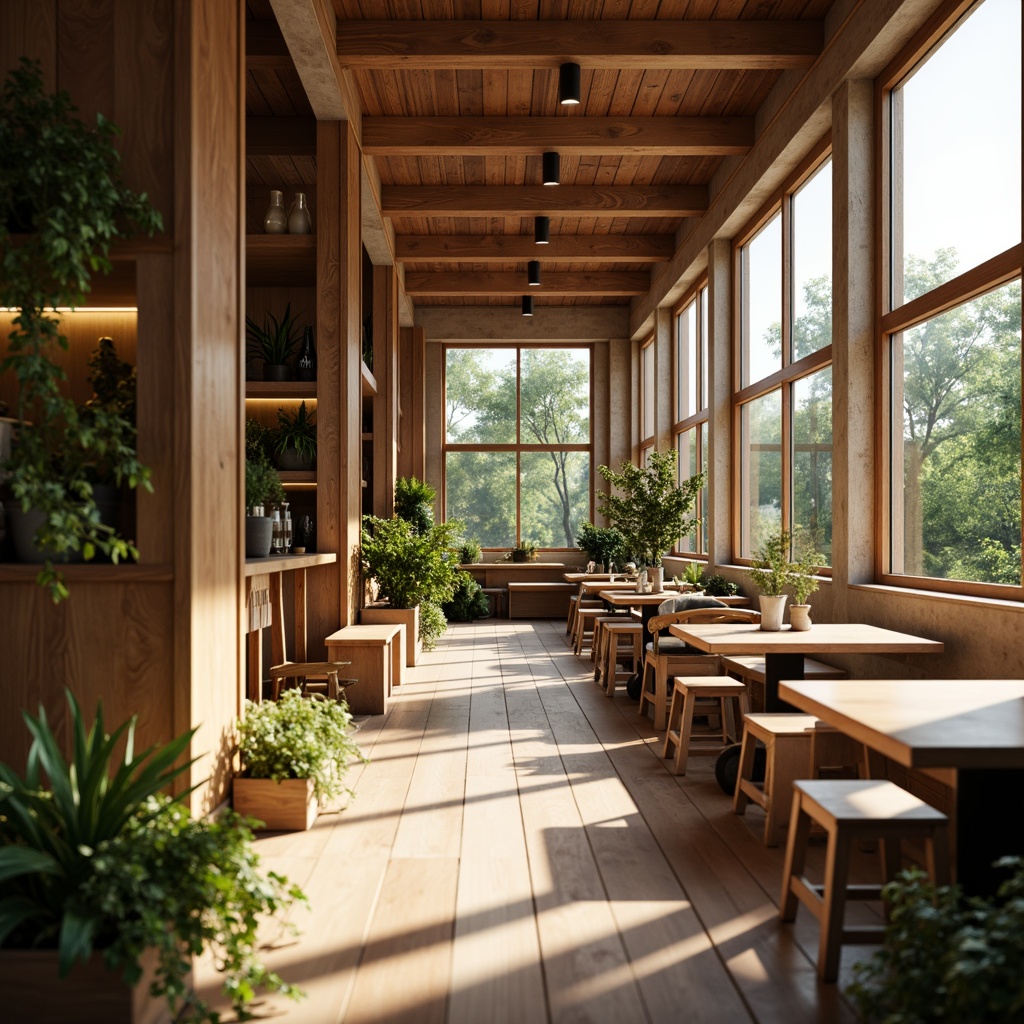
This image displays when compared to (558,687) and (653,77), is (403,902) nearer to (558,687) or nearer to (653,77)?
(558,687)

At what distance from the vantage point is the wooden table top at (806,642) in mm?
4039

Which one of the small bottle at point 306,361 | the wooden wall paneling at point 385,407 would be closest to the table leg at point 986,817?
the small bottle at point 306,361

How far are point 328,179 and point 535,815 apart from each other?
4.55 m

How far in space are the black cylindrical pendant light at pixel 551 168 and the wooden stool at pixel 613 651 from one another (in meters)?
3.38

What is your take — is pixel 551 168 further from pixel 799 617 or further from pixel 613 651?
pixel 799 617

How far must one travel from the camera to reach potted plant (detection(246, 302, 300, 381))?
663 centimetres

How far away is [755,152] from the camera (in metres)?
7.52

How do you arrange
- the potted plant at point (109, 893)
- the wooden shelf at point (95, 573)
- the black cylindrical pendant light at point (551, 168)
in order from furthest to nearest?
the black cylindrical pendant light at point (551, 168), the wooden shelf at point (95, 573), the potted plant at point (109, 893)

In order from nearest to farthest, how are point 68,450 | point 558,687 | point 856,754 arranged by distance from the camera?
point 68,450 → point 856,754 → point 558,687

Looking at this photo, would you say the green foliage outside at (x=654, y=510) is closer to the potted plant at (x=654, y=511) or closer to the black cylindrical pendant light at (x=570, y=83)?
the potted plant at (x=654, y=511)

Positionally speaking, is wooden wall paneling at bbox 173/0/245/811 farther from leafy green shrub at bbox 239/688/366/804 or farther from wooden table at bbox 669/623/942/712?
wooden table at bbox 669/623/942/712

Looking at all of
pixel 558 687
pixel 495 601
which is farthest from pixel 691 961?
pixel 495 601

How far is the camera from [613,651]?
7.11 m

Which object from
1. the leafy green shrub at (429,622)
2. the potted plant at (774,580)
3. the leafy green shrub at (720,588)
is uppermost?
the potted plant at (774,580)
